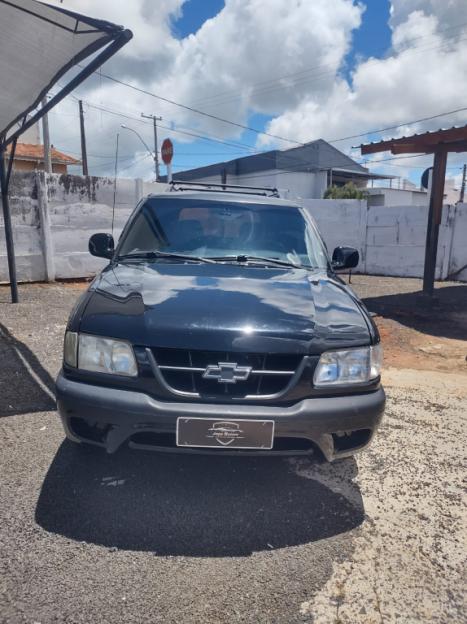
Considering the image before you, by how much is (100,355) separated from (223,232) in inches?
64.7

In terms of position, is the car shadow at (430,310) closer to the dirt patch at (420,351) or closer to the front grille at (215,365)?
the dirt patch at (420,351)

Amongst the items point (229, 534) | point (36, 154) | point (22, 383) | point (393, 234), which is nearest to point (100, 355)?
point (229, 534)

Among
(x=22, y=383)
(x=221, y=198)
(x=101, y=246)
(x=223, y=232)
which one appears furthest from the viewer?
(x=22, y=383)

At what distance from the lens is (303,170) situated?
38688 millimetres

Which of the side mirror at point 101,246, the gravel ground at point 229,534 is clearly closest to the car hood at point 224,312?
the side mirror at point 101,246

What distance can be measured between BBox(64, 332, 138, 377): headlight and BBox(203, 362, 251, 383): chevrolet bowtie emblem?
0.38 metres

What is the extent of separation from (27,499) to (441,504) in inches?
91.8

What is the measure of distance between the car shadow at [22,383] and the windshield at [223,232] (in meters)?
1.48

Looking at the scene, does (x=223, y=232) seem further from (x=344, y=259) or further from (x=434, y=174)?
Answer: (x=434, y=174)

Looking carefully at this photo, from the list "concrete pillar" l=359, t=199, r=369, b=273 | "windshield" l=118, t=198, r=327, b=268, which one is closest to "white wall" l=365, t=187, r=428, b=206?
"concrete pillar" l=359, t=199, r=369, b=273

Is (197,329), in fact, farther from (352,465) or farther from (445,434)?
(445,434)

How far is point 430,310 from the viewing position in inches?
329

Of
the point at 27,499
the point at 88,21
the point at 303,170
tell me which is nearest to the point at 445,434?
the point at 27,499

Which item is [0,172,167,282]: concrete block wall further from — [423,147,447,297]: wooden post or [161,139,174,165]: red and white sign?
[423,147,447,297]: wooden post
